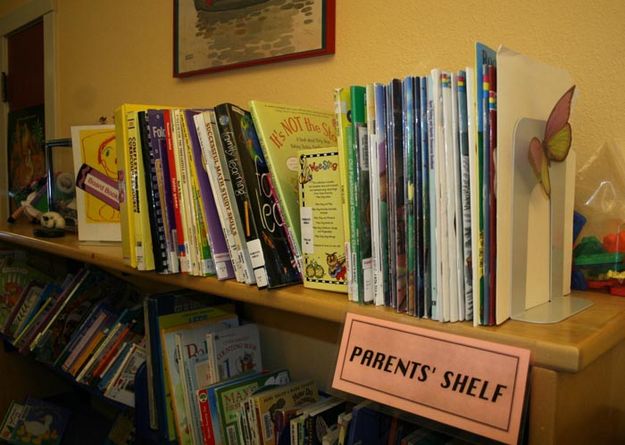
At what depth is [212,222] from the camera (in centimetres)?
82

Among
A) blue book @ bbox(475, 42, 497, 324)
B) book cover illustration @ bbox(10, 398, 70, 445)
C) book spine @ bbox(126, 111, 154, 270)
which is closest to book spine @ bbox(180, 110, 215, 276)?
book spine @ bbox(126, 111, 154, 270)

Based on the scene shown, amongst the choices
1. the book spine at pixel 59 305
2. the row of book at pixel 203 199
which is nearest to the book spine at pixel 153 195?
the row of book at pixel 203 199

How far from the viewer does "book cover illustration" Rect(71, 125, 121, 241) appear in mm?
1338

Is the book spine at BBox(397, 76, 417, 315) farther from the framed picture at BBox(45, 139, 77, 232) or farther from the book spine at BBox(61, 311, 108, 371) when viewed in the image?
the framed picture at BBox(45, 139, 77, 232)

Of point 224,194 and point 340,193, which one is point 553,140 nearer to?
point 340,193

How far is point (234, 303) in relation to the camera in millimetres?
1206

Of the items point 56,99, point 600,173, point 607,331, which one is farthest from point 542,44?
point 56,99

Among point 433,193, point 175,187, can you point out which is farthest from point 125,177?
A: point 433,193

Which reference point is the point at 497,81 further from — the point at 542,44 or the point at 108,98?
the point at 108,98

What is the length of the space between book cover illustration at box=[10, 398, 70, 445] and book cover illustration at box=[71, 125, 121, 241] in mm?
761

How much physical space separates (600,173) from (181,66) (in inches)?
43.4

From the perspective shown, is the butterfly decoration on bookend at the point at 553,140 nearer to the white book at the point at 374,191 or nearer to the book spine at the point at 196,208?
the white book at the point at 374,191

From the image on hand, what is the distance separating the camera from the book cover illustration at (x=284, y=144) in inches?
30.6

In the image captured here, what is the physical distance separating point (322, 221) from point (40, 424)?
1489mm
